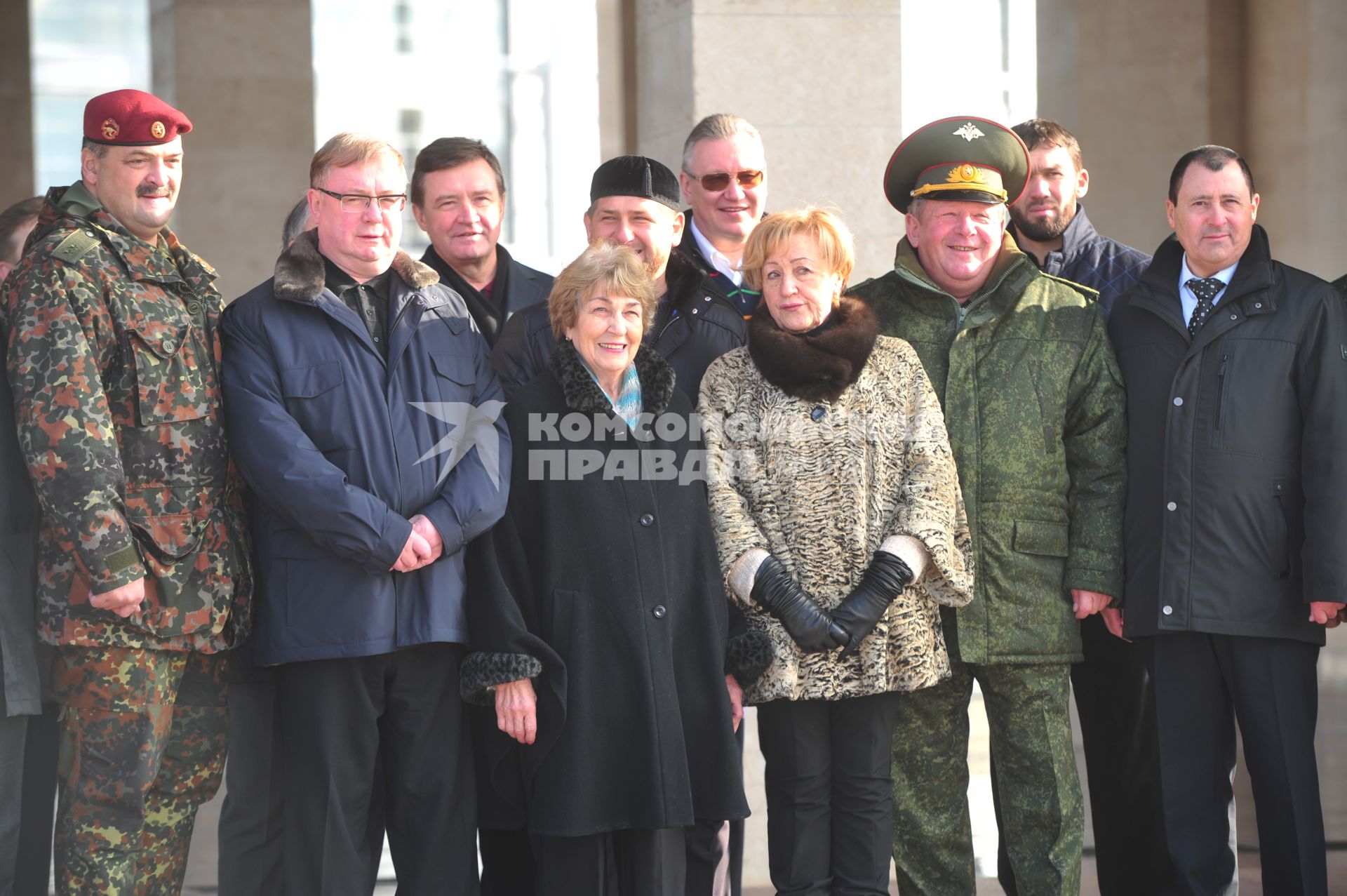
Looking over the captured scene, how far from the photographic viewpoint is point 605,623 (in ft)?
13.4

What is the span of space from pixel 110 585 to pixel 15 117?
1065 centimetres

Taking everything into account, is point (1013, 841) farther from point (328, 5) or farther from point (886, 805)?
point (328, 5)

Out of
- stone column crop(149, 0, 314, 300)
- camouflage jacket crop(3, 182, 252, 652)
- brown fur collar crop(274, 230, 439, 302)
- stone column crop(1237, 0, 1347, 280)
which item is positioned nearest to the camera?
camouflage jacket crop(3, 182, 252, 652)

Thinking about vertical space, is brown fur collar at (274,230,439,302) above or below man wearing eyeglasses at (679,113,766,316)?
below

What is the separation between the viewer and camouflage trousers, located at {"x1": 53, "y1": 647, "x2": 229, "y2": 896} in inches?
158

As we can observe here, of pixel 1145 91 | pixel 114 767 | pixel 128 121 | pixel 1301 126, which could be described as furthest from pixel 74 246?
pixel 1301 126

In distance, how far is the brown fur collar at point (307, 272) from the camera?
4117 millimetres

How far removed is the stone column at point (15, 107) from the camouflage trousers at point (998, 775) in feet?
35.5

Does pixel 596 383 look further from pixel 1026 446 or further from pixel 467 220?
pixel 1026 446

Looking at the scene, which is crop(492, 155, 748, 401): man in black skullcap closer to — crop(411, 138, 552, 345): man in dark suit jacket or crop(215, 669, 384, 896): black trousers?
crop(411, 138, 552, 345): man in dark suit jacket

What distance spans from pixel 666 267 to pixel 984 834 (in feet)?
8.65

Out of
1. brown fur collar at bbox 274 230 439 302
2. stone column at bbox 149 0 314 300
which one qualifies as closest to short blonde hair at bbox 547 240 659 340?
brown fur collar at bbox 274 230 439 302

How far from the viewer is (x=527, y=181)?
27.1 meters

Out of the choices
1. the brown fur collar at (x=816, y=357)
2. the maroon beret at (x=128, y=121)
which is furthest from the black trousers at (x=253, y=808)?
the brown fur collar at (x=816, y=357)
